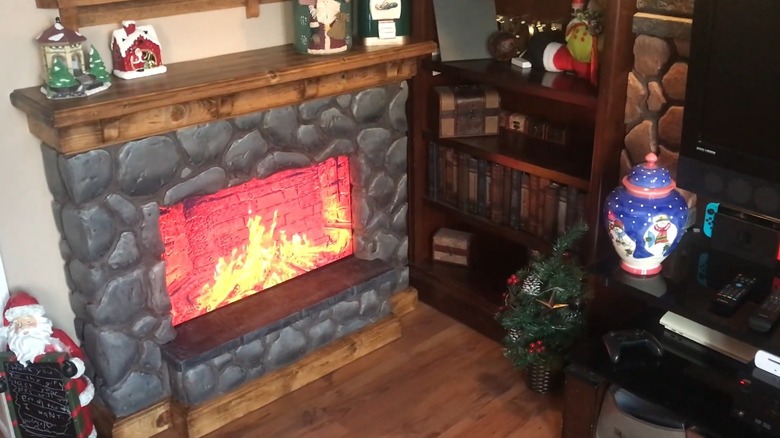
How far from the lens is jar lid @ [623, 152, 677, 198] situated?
6.26 ft

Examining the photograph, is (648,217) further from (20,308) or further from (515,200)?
(20,308)

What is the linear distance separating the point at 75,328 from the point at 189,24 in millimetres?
935

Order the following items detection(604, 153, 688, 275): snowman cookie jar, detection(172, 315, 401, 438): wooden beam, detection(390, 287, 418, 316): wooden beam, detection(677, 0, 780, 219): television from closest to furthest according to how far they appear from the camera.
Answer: detection(677, 0, 780, 219): television, detection(604, 153, 688, 275): snowman cookie jar, detection(172, 315, 401, 438): wooden beam, detection(390, 287, 418, 316): wooden beam

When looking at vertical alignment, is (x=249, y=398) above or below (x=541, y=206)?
below

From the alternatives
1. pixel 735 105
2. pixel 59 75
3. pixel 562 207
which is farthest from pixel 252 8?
pixel 735 105

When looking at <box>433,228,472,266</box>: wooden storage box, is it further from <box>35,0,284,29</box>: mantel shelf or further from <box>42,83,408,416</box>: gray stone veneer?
<box>35,0,284,29</box>: mantel shelf

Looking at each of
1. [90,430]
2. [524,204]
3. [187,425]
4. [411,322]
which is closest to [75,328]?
[90,430]

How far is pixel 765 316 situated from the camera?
1.71 m

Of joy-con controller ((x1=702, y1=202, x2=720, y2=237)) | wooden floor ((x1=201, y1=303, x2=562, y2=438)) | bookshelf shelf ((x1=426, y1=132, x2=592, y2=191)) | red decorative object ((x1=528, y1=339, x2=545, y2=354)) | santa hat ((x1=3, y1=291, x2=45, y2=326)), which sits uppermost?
bookshelf shelf ((x1=426, y1=132, x2=592, y2=191))

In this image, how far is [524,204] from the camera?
255 centimetres

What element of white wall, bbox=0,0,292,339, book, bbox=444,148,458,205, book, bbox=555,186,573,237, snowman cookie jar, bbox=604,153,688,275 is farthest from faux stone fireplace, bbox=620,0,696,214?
white wall, bbox=0,0,292,339

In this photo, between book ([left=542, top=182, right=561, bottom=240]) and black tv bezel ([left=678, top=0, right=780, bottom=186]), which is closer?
black tv bezel ([left=678, top=0, right=780, bottom=186])

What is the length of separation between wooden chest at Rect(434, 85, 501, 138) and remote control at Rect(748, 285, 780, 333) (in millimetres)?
1161

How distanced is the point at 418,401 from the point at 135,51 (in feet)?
4.43
